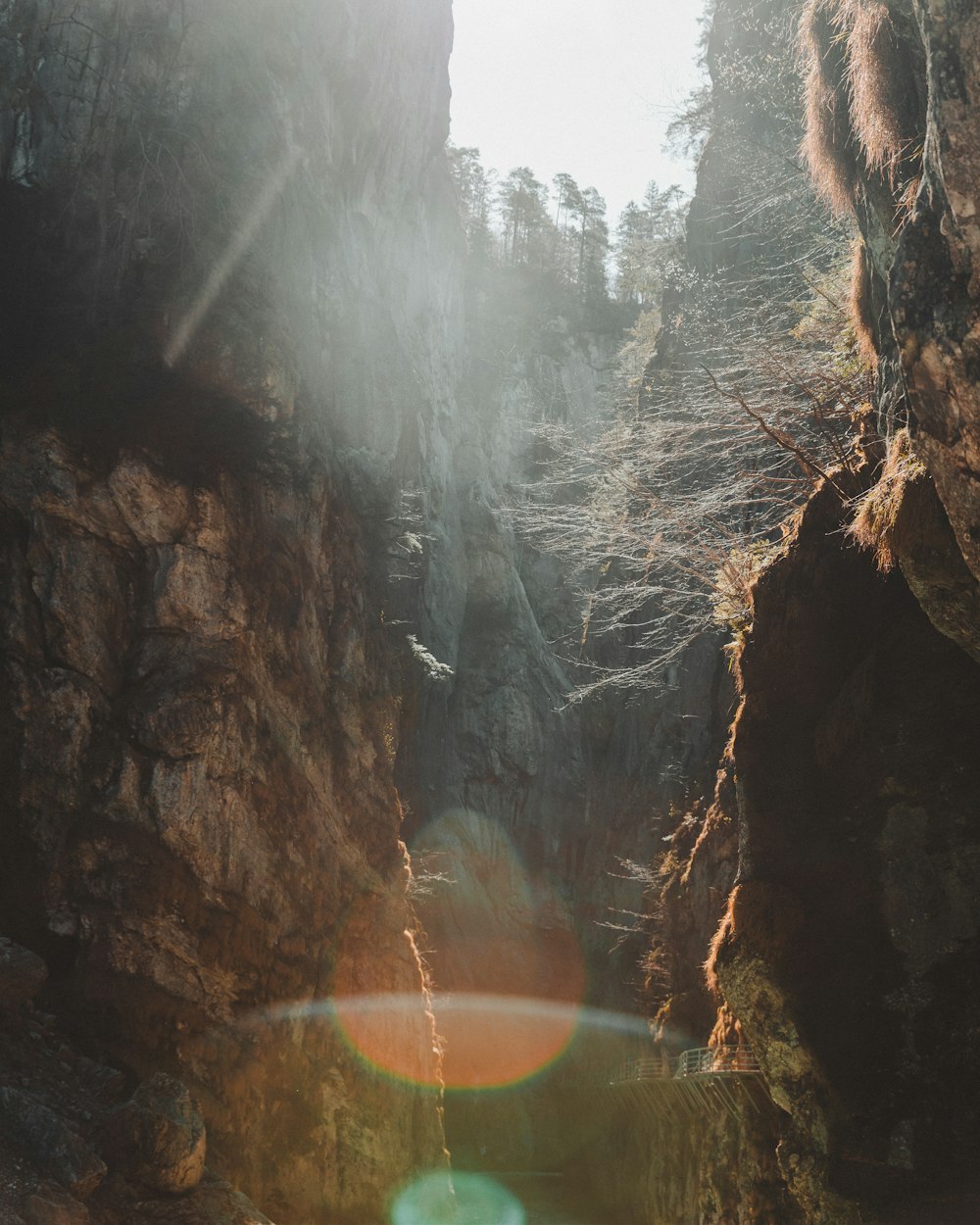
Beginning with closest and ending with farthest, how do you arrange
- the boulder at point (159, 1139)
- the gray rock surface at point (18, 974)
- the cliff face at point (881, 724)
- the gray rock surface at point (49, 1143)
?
1. the cliff face at point (881, 724)
2. the gray rock surface at point (49, 1143)
3. the boulder at point (159, 1139)
4. the gray rock surface at point (18, 974)

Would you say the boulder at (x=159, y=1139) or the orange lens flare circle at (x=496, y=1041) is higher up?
the boulder at (x=159, y=1139)

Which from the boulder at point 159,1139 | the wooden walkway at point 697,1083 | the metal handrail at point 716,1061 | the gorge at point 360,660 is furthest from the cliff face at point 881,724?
the boulder at point 159,1139

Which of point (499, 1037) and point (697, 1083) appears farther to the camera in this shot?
point (499, 1037)

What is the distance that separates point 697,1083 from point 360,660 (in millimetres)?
8761

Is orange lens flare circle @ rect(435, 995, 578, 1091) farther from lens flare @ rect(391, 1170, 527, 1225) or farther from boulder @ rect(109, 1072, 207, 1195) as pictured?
boulder @ rect(109, 1072, 207, 1195)

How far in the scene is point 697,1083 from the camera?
16.2 m

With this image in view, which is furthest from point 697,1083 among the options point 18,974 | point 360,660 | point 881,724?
point 18,974

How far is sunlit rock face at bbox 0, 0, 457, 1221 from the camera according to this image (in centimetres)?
1289

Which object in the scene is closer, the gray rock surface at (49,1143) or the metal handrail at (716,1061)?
the gray rock surface at (49,1143)

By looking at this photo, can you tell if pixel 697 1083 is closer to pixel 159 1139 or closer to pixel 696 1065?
pixel 696 1065

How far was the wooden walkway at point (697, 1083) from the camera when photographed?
1320 centimetres

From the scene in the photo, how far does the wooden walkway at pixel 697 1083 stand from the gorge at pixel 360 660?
Answer: 0.44ft

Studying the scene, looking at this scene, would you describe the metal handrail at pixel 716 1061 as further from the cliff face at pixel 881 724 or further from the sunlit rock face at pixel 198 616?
the sunlit rock face at pixel 198 616

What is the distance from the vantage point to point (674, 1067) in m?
18.7
